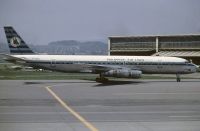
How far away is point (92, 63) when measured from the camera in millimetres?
43062

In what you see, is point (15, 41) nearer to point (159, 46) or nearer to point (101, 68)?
point (101, 68)

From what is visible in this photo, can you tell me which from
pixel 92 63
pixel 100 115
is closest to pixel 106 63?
pixel 92 63

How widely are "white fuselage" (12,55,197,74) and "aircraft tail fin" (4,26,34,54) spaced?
1.74 meters

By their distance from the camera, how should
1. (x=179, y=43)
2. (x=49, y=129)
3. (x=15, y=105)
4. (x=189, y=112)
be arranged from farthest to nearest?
(x=179, y=43) → (x=15, y=105) → (x=189, y=112) → (x=49, y=129)

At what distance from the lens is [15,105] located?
21.9 metres

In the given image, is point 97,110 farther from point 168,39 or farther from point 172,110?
point 168,39

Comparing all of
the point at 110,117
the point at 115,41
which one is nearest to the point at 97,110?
the point at 110,117

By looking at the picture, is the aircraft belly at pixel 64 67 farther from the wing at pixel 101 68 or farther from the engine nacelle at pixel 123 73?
the engine nacelle at pixel 123 73

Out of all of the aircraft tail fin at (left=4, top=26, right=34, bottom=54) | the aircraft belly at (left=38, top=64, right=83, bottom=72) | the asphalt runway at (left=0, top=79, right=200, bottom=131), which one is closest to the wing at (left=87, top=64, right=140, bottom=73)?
the aircraft belly at (left=38, top=64, right=83, bottom=72)

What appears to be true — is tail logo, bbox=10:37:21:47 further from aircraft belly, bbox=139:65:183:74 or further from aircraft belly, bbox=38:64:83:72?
aircraft belly, bbox=139:65:183:74

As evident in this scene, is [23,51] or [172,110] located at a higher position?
[23,51]

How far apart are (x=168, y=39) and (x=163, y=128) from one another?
90612mm

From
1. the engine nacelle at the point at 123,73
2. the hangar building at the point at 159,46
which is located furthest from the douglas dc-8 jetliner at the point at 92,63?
the hangar building at the point at 159,46

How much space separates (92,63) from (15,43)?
9.69m
